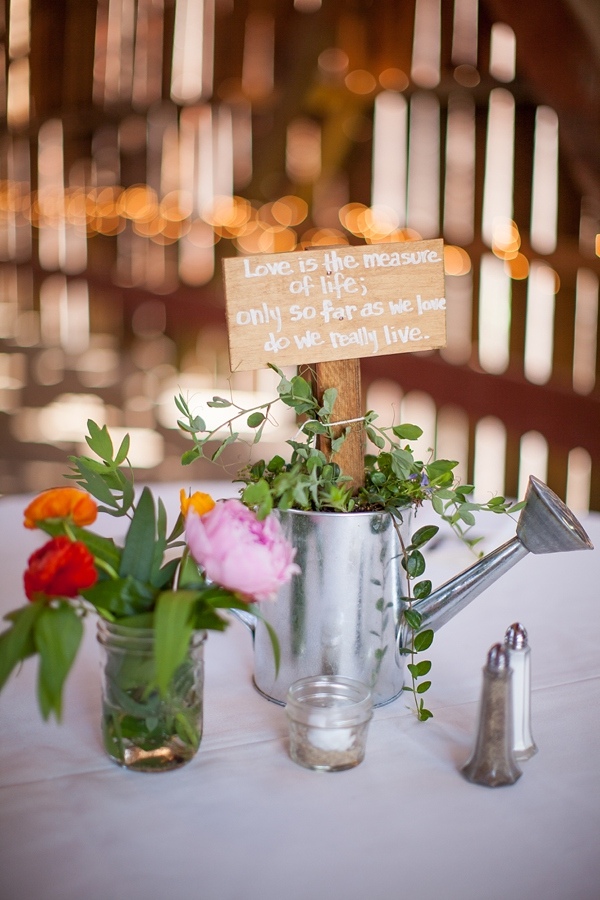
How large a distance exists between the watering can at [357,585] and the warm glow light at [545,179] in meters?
2.74

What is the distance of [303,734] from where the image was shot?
24.1 inches

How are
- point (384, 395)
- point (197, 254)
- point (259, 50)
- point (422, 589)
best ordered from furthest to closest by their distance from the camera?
point (197, 254) < point (259, 50) < point (384, 395) < point (422, 589)

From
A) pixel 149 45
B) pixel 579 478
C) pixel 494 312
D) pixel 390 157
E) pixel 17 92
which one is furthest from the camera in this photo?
pixel 17 92

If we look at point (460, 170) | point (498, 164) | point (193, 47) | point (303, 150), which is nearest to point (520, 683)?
point (498, 164)

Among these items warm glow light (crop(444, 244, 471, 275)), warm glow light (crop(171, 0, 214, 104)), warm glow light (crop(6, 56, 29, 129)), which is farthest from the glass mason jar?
warm glow light (crop(6, 56, 29, 129))

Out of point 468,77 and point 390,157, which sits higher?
point 468,77

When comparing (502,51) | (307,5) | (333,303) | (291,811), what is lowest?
(291,811)

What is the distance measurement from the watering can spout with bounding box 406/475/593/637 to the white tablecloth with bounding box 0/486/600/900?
0.10 metres

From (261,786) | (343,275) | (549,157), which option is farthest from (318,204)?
(261,786)

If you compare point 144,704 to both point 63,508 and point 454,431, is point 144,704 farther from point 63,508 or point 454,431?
point 454,431

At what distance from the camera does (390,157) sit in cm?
393

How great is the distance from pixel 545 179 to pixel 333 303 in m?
2.93

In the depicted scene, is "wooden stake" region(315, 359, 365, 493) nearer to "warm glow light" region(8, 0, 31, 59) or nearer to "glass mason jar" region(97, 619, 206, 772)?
"glass mason jar" region(97, 619, 206, 772)

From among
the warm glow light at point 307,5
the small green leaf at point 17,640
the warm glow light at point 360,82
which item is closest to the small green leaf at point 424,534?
the small green leaf at point 17,640
